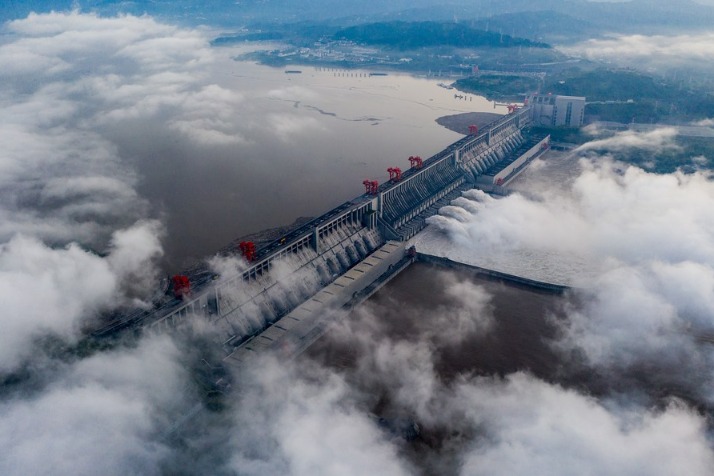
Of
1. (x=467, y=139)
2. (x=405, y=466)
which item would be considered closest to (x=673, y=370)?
(x=405, y=466)

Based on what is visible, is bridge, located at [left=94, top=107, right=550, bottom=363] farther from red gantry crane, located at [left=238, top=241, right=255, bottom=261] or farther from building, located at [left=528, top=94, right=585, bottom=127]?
building, located at [left=528, top=94, right=585, bottom=127]

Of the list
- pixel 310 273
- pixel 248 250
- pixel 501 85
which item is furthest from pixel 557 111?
pixel 248 250

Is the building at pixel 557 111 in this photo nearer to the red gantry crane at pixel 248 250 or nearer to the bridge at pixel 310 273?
the bridge at pixel 310 273

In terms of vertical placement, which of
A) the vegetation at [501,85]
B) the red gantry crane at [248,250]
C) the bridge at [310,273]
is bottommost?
the vegetation at [501,85]

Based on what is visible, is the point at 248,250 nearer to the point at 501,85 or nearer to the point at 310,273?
the point at 310,273

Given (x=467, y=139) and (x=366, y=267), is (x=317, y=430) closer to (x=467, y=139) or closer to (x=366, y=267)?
(x=366, y=267)

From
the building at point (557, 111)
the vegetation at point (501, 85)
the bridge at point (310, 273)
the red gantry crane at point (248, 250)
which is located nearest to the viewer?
the bridge at point (310, 273)

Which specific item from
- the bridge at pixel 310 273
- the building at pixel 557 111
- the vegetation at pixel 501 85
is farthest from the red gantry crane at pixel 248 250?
the vegetation at pixel 501 85
